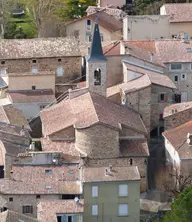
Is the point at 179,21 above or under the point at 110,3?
under

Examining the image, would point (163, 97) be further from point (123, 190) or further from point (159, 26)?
point (123, 190)

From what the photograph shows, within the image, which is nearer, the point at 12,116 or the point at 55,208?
the point at 55,208

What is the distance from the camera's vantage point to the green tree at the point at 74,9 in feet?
A: 300

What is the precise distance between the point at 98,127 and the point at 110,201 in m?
5.87

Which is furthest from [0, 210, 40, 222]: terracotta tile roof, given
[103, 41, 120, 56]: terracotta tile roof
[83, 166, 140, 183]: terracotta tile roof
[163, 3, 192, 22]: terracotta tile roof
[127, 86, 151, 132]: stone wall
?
[163, 3, 192, 22]: terracotta tile roof

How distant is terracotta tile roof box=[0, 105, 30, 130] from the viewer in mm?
71688

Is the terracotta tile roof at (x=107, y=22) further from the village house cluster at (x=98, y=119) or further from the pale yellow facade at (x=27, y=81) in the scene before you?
the pale yellow facade at (x=27, y=81)

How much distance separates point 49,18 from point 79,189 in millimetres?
30123

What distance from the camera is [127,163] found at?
65688 mm

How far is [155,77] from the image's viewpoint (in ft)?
244

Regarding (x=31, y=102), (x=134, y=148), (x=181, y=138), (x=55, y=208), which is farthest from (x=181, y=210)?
(x=31, y=102)

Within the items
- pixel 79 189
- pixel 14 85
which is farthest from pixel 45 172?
pixel 14 85

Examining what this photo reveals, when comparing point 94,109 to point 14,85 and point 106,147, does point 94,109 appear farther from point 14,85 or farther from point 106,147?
point 14,85

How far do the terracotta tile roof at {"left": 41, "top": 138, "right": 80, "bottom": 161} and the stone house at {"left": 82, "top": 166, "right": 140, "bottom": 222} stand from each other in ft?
13.9
